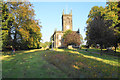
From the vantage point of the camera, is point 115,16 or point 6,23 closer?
point 115,16

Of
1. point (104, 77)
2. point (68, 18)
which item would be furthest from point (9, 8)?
point (68, 18)

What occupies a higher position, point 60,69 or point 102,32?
point 102,32

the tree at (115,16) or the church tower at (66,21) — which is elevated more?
the church tower at (66,21)

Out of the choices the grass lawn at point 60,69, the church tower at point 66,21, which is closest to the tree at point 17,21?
the grass lawn at point 60,69

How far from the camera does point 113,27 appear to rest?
24.4 m

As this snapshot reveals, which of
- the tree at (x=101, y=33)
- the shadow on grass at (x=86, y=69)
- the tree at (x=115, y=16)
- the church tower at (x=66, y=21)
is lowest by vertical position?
the shadow on grass at (x=86, y=69)

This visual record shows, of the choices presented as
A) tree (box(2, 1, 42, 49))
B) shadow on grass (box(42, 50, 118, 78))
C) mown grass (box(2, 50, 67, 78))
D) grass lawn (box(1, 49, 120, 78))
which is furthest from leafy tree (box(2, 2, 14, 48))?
shadow on grass (box(42, 50, 118, 78))

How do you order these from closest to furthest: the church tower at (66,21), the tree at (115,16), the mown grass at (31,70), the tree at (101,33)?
the mown grass at (31,70)
the tree at (101,33)
the tree at (115,16)
the church tower at (66,21)

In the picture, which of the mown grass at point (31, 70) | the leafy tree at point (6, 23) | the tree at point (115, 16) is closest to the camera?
the mown grass at point (31, 70)

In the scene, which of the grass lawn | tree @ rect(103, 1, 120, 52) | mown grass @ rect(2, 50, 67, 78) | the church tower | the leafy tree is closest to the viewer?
mown grass @ rect(2, 50, 67, 78)

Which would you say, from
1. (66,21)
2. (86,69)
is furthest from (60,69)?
(66,21)

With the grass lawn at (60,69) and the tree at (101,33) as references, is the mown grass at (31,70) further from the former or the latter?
the tree at (101,33)

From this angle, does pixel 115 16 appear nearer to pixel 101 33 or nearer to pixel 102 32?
pixel 102 32

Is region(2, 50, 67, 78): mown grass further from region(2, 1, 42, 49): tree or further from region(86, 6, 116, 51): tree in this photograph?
region(2, 1, 42, 49): tree
